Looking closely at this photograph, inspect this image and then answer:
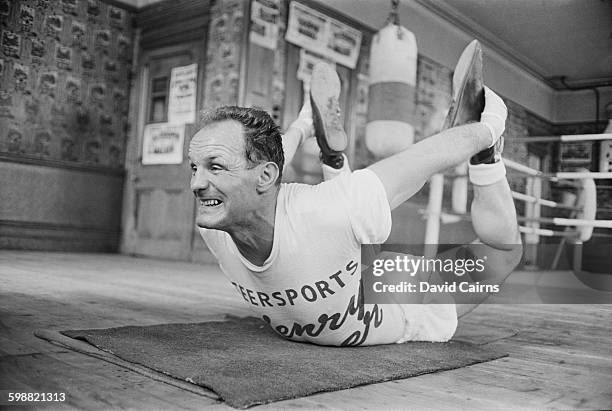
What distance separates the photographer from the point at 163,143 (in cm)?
399

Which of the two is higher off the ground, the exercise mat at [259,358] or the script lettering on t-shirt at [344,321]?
the script lettering on t-shirt at [344,321]

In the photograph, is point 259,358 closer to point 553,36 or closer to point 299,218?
point 299,218

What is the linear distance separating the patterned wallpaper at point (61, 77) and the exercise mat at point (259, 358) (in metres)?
0.98

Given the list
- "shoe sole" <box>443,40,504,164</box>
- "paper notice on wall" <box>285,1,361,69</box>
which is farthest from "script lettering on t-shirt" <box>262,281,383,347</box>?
"paper notice on wall" <box>285,1,361,69</box>

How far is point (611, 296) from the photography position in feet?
8.01

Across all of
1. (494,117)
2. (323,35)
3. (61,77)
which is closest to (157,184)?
(323,35)

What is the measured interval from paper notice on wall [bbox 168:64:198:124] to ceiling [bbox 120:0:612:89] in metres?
2.06

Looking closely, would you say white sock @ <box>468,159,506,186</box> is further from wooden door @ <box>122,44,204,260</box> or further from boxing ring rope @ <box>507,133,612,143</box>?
wooden door @ <box>122,44,204,260</box>

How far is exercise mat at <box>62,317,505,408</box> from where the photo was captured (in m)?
0.83

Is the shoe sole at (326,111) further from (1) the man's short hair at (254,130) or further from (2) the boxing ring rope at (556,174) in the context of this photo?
(2) the boxing ring rope at (556,174)

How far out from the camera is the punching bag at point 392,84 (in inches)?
113

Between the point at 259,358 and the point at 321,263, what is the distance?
7.6 inches

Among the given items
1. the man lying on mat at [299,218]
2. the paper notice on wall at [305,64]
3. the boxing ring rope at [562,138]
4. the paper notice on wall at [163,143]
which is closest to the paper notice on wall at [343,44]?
the paper notice on wall at [305,64]

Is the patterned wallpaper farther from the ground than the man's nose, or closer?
farther from the ground
